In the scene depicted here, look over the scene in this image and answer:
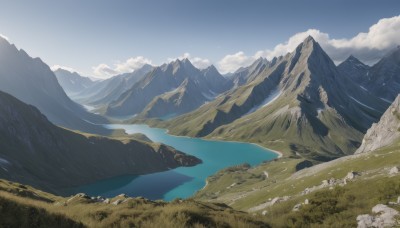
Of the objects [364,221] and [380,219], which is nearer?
[364,221]

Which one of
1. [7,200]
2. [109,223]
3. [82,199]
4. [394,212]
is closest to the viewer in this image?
[7,200]

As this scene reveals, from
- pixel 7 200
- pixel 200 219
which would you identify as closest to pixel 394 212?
pixel 200 219

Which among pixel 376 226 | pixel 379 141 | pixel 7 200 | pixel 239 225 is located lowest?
pixel 376 226

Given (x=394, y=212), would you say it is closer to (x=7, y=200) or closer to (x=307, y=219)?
(x=307, y=219)

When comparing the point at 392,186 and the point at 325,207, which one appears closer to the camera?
the point at 325,207

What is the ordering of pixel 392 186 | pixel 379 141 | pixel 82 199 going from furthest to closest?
pixel 379 141
pixel 82 199
pixel 392 186

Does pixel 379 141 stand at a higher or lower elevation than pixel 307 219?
higher
